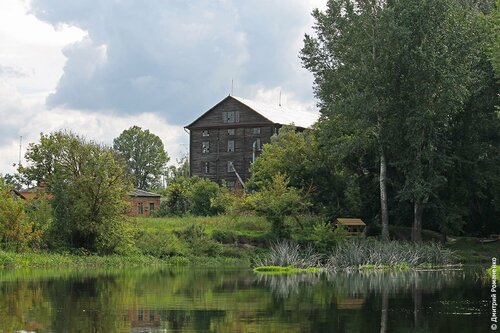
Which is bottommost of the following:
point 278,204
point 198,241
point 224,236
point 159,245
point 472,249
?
point 472,249

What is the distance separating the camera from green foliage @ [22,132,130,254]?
50.9 meters

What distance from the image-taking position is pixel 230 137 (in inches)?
3858

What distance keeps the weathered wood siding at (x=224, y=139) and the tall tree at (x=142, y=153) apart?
46.1 m

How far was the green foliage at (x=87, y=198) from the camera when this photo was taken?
50.9 metres

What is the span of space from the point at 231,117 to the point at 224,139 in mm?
2902

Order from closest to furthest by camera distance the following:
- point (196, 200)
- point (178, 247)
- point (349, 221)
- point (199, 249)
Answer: point (178, 247)
point (199, 249)
point (349, 221)
point (196, 200)

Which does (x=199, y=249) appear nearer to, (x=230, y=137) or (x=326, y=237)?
(x=326, y=237)

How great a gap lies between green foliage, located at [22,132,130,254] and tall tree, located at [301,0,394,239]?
656 inches

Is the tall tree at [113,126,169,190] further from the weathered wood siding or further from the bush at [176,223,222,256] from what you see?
the bush at [176,223,222,256]

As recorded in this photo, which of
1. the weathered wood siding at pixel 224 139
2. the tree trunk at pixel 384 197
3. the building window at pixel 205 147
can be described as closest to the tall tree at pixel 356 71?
the tree trunk at pixel 384 197

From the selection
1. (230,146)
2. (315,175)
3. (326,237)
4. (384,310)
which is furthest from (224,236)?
(230,146)

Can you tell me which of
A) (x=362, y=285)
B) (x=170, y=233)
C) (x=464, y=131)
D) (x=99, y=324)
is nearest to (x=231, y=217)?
(x=170, y=233)

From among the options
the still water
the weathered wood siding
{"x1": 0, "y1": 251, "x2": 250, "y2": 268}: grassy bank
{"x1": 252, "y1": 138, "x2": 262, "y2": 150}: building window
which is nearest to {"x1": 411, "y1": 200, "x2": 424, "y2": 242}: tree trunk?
{"x1": 0, "y1": 251, "x2": 250, "y2": 268}: grassy bank

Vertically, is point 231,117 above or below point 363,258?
above
